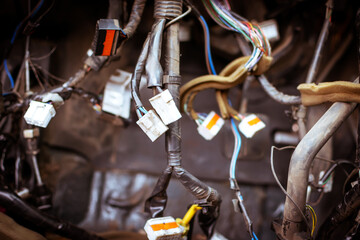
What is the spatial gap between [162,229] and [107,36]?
60cm

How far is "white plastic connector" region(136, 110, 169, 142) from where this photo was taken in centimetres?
87

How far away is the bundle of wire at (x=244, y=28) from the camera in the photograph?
1021 millimetres

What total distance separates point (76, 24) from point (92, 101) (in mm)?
546

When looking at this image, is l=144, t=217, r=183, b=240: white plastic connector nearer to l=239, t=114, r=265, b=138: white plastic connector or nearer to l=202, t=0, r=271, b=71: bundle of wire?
l=239, t=114, r=265, b=138: white plastic connector

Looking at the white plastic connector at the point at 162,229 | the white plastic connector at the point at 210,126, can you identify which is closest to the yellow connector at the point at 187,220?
the white plastic connector at the point at 162,229

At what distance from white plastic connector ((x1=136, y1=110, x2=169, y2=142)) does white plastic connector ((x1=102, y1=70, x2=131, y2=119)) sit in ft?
1.23

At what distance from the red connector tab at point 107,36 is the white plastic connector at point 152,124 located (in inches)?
9.7

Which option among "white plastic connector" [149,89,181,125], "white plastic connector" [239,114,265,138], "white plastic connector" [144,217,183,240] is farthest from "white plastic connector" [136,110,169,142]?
"white plastic connector" [239,114,265,138]

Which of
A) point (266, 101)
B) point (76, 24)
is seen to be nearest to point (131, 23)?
point (76, 24)

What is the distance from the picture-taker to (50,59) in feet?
→ 4.69

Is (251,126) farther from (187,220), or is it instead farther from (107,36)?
(107,36)

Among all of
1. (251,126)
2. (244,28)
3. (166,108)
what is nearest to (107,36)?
(166,108)

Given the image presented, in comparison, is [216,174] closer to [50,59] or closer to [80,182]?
[80,182]

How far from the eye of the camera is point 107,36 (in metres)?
0.89
